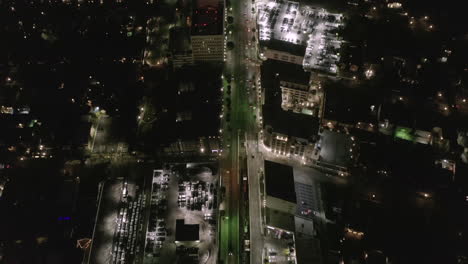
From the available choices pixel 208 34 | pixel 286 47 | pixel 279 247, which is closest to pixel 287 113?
pixel 286 47

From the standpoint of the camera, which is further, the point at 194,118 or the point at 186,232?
the point at 194,118

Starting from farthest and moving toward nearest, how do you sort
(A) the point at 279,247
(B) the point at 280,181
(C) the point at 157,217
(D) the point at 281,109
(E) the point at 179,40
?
(E) the point at 179,40, (D) the point at 281,109, (C) the point at 157,217, (B) the point at 280,181, (A) the point at 279,247

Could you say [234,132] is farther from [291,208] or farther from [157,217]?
[157,217]

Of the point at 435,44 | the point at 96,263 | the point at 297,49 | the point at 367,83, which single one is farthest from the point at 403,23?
the point at 96,263

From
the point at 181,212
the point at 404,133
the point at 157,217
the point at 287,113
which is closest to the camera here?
the point at 157,217

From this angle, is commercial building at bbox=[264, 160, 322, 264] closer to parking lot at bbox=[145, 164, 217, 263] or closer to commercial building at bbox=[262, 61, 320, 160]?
commercial building at bbox=[262, 61, 320, 160]

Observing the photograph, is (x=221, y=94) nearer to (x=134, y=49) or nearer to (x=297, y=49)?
(x=297, y=49)

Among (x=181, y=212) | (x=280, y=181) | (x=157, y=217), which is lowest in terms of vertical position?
(x=157, y=217)

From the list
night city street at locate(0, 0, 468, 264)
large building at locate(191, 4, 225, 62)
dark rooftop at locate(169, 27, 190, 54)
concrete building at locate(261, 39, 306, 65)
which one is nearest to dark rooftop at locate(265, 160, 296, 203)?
night city street at locate(0, 0, 468, 264)
